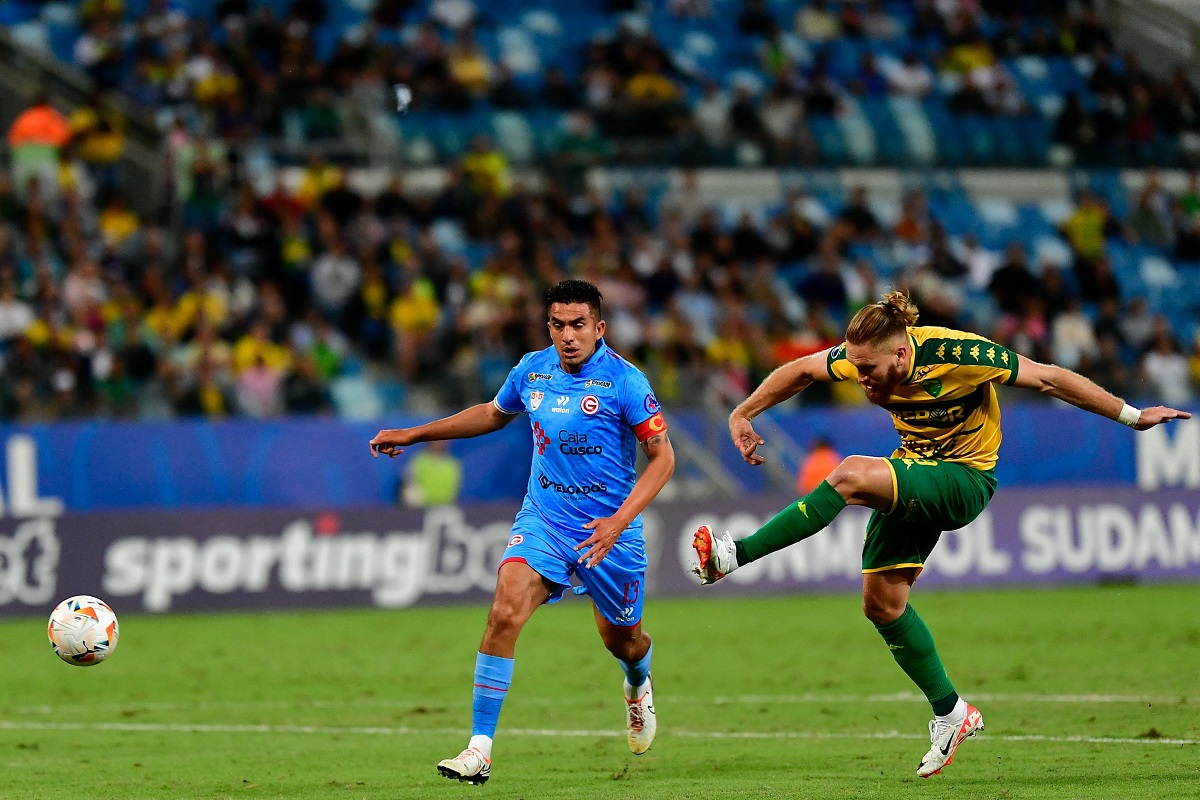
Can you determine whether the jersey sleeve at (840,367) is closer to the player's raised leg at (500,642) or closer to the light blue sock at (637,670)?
the player's raised leg at (500,642)

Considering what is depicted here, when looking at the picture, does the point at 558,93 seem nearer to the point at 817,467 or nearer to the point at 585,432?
the point at 817,467

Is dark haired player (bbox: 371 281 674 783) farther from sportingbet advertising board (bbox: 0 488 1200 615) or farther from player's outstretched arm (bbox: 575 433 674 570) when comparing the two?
sportingbet advertising board (bbox: 0 488 1200 615)

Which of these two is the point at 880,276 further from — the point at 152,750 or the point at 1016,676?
the point at 152,750

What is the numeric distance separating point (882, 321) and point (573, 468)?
1.75m

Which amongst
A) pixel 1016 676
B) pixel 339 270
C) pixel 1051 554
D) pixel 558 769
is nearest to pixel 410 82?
pixel 339 270

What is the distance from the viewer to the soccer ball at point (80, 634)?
948 cm

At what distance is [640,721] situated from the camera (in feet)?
31.6

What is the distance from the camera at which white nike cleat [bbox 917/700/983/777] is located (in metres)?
8.41

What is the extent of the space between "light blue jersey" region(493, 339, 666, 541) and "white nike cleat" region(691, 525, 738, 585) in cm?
90

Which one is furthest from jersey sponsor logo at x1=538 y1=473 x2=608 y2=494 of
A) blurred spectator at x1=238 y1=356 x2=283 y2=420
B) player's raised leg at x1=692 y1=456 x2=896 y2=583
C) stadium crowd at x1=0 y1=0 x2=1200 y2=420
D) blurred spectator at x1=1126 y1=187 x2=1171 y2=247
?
blurred spectator at x1=1126 y1=187 x2=1171 y2=247

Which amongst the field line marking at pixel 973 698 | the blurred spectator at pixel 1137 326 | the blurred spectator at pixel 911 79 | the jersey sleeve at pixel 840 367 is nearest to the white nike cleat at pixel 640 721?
the jersey sleeve at pixel 840 367

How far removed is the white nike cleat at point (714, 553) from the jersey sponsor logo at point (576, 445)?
0.98 m

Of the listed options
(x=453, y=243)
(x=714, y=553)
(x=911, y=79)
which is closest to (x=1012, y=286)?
(x=911, y=79)

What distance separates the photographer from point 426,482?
21234 mm
